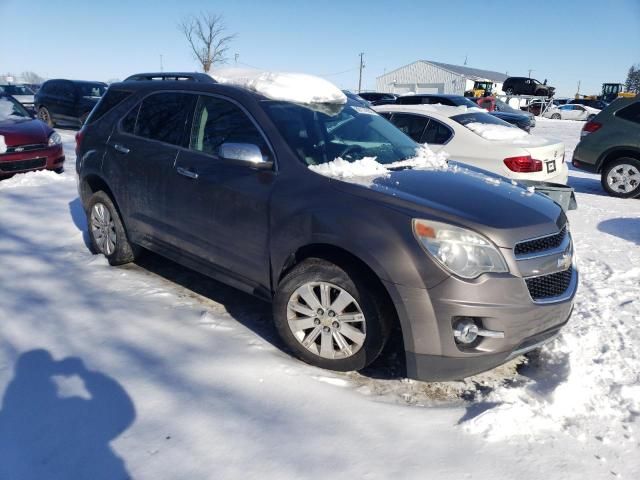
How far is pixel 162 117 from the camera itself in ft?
12.9

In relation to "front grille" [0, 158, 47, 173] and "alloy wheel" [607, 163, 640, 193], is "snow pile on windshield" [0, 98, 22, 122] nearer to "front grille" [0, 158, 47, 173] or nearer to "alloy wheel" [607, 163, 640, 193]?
"front grille" [0, 158, 47, 173]

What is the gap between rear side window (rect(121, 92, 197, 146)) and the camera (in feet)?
12.3

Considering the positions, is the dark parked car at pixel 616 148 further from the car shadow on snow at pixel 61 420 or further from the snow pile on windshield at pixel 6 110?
the snow pile on windshield at pixel 6 110

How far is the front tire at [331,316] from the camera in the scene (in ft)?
8.84

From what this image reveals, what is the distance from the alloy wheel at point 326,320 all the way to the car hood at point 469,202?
61 cm

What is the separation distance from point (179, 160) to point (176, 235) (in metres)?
0.58

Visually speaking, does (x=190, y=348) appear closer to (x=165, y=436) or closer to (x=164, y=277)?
(x=165, y=436)

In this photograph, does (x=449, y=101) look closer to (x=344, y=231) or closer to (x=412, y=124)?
(x=412, y=124)

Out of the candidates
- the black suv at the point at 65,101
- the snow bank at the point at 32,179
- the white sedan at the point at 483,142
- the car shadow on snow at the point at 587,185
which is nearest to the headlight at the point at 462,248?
the white sedan at the point at 483,142

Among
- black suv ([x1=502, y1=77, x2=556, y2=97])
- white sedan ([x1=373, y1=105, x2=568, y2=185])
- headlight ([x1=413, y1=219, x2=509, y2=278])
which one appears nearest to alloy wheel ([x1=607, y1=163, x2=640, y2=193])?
white sedan ([x1=373, y1=105, x2=568, y2=185])

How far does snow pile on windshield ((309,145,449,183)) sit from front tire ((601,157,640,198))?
6537mm

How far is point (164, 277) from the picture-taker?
4.36 meters

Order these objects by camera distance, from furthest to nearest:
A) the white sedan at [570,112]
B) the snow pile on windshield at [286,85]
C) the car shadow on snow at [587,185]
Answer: the white sedan at [570,112], the car shadow on snow at [587,185], the snow pile on windshield at [286,85]

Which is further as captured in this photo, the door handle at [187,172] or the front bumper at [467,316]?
the door handle at [187,172]
